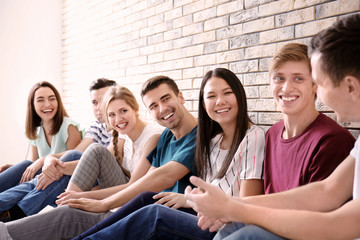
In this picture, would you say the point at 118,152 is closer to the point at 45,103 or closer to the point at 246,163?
the point at 45,103

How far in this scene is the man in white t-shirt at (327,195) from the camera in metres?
1.04

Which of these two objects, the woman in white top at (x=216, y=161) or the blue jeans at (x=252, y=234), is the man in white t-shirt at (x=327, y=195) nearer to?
the blue jeans at (x=252, y=234)

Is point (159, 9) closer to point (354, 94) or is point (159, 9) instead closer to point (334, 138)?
point (334, 138)

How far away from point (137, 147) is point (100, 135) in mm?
803

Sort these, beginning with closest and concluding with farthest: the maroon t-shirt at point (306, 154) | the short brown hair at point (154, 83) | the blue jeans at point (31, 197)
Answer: the maroon t-shirt at point (306, 154) < the short brown hair at point (154, 83) < the blue jeans at point (31, 197)

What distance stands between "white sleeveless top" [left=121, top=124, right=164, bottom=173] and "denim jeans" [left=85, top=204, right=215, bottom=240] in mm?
1065

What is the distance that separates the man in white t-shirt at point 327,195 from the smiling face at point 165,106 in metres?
0.99

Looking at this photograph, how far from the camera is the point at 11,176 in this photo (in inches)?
115

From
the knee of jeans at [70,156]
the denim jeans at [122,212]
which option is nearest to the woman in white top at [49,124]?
the knee of jeans at [70,156]

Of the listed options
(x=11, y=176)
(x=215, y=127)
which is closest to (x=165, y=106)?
(x=215, y=127)

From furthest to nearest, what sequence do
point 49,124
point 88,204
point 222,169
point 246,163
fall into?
point 49,124 < point 88,204 < point 222,169 < point 246,163

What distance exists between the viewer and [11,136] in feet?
16.0

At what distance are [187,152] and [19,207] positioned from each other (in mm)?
1396

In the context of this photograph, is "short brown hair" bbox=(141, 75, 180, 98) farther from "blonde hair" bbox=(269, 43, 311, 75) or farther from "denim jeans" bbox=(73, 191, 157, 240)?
"blonde hair" bbox=(269, 43, 311, 75)
